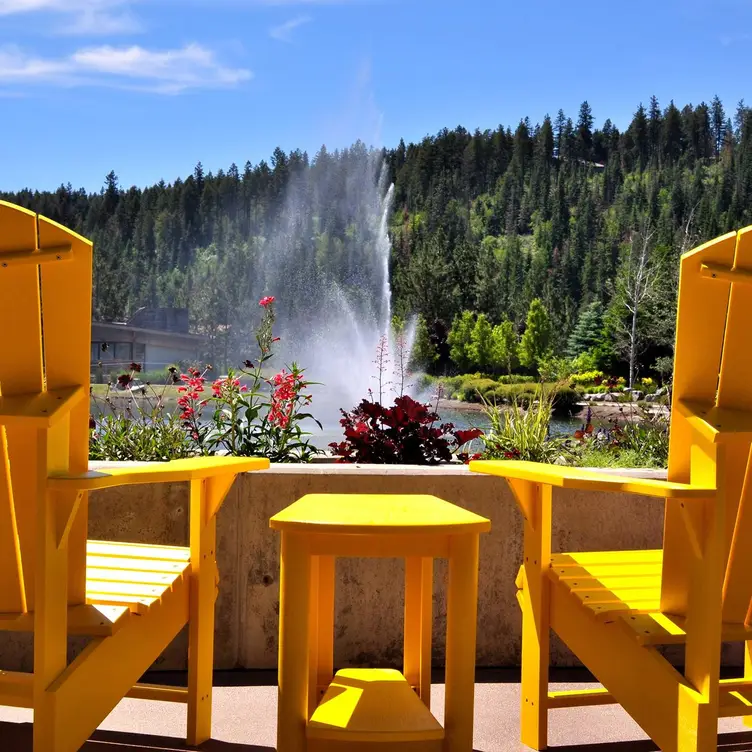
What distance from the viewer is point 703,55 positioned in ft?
214

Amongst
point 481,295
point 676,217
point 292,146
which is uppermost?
point 292,146

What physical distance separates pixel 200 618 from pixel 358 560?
2.05 feet

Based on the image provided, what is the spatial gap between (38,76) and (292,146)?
35.2 meters

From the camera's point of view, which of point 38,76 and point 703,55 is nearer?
point 703,55

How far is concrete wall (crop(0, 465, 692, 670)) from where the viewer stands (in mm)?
2402

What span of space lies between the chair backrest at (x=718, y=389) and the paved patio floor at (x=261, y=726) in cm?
66

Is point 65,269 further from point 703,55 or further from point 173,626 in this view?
point 703,55

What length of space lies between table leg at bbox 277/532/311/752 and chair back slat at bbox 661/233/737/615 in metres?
0.62

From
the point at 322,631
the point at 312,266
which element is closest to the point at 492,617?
the point at 322,631

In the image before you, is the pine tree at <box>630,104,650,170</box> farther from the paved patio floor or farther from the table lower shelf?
the table lower shelf

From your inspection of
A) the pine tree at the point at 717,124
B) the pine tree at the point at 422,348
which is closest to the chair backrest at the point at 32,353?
the pine tree at the point at 422,348

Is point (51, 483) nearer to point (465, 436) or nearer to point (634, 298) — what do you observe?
point (465, 436)

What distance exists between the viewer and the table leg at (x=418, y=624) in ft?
5.74

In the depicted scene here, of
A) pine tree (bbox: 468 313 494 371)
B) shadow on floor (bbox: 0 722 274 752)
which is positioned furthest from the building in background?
shadow on floor (bbox: 0 722 274 752)
